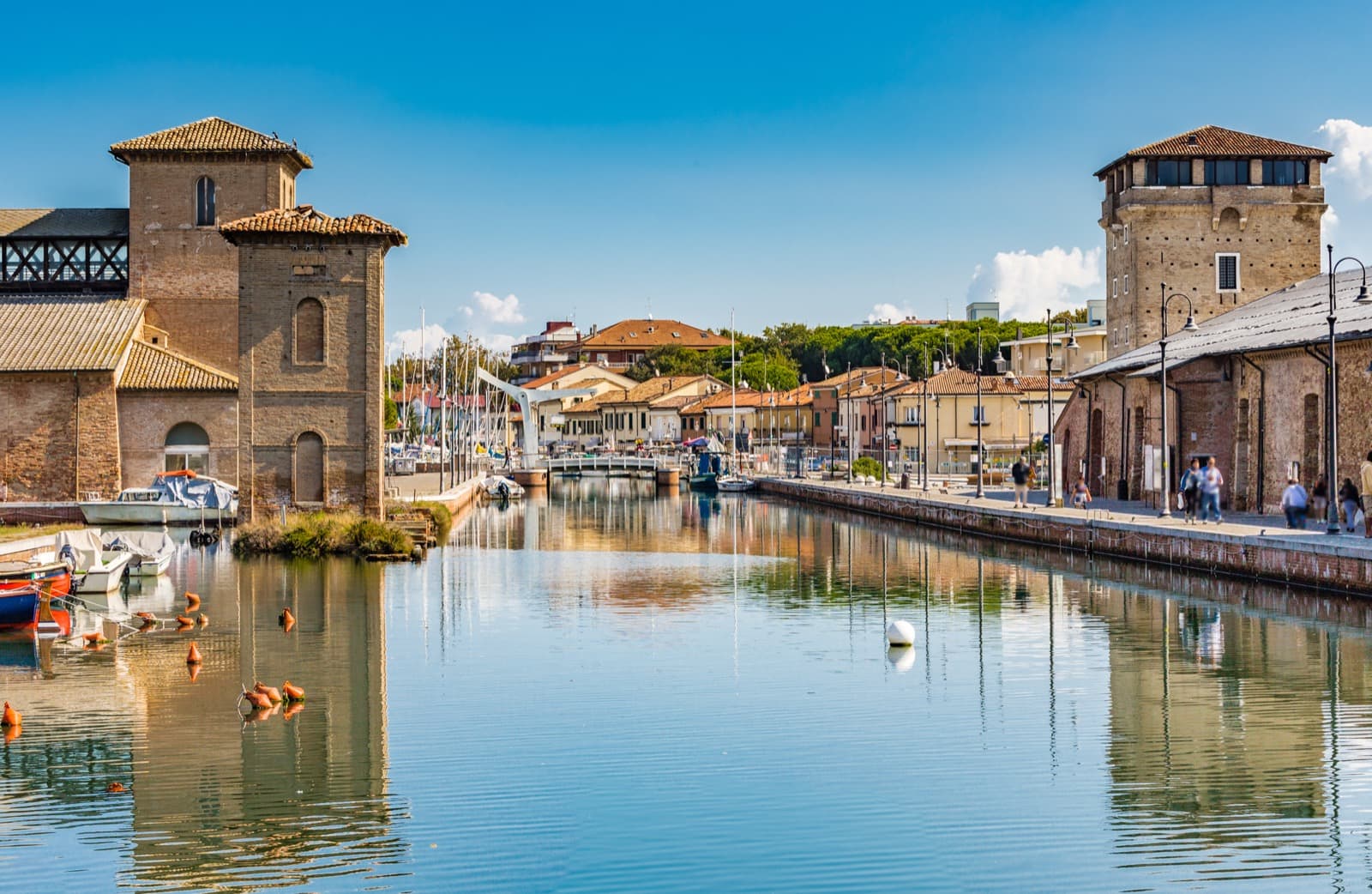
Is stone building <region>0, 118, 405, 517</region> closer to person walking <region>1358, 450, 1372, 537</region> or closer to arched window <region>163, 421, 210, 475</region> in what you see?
arched window <region>163, 421, 210, 475</region>

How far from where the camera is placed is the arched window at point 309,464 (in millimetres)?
40812

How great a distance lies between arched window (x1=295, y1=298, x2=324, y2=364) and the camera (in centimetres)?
4031

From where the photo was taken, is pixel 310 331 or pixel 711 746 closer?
pixel 711 746

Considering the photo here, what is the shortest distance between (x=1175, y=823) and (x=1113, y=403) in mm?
40633

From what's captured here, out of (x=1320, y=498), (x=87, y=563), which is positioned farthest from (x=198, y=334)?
(x=1320, y=498)

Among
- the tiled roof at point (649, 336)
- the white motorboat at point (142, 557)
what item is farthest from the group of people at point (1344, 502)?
the tiled roof at point (649, 336)

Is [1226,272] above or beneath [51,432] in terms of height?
above

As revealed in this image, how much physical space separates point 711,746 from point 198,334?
149 feet

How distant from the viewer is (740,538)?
161 ft

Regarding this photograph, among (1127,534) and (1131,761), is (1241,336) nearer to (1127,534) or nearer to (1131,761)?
(1127,534)

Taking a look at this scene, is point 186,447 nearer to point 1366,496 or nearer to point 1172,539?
point 1172,539

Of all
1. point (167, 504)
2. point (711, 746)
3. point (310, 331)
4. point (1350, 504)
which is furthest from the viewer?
point (167, 504)

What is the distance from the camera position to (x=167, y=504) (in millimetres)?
48344

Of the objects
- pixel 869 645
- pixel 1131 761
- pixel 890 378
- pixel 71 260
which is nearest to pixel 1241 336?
pixel 869 645
